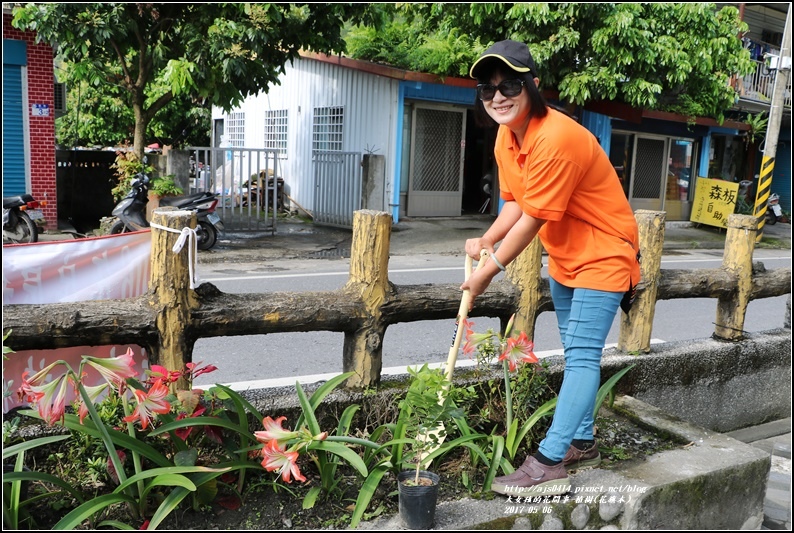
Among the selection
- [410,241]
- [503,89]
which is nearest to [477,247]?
[503,89]

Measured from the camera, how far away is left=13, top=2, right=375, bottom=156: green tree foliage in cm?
977

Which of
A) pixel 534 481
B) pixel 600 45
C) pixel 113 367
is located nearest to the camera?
pixel 113 367

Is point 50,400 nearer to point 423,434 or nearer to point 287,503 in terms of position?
point 287,503

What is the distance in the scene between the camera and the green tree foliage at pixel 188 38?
977cm

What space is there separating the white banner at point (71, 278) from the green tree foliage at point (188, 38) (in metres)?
7.52

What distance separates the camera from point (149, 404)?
243 centimetres

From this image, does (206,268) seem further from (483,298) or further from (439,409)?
(439,409)

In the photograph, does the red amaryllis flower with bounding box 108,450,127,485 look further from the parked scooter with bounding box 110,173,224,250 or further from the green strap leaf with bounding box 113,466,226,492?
the parked scooter with bounding box 110,173,224,250

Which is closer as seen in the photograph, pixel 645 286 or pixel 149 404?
pixel 149 404

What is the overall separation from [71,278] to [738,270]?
382 cm

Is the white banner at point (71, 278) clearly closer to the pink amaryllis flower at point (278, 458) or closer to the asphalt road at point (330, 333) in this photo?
the pink amaryllis flower at point (278, 458)

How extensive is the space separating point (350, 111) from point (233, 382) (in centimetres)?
1140

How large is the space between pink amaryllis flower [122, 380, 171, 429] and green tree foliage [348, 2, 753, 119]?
36.7ft

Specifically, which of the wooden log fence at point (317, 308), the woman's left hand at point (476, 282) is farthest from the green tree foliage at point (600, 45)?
the woman's left hand at point (476, 282)
